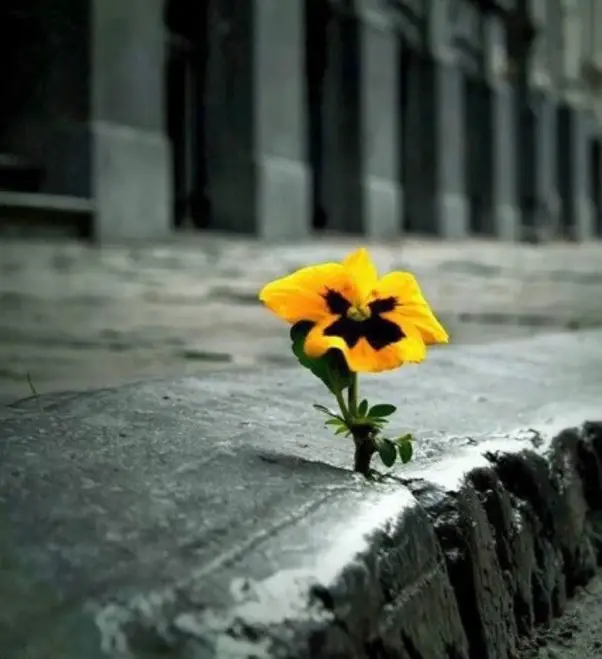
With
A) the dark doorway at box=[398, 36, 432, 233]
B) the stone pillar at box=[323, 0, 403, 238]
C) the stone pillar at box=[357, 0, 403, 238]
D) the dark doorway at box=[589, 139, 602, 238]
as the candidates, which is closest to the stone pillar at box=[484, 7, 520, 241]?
the dark doorway at box=[398, 36, 432, 233]

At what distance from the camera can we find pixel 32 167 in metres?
6.73

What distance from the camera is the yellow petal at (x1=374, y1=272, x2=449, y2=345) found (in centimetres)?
89

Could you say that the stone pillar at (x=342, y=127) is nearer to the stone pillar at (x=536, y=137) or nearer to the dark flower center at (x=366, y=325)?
the stone pillar at (x=536, y=137)

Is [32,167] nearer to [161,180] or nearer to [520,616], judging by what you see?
[161,180]

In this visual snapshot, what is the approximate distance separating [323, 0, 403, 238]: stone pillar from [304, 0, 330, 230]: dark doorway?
0.17 feet

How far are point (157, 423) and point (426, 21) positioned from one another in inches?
497

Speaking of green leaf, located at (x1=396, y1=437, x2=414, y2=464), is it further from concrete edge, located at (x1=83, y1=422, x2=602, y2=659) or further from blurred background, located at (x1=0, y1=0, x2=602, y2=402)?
blurred background, located at (x1=0, y1=0, x2=602, y2=402)

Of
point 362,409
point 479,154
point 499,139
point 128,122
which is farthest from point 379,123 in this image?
point 362,409

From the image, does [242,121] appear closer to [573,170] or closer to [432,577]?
[432,577]

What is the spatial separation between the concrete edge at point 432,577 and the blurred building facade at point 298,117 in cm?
505

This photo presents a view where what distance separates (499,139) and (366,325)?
1527 centimetres

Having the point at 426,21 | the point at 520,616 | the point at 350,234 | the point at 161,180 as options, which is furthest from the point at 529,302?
the point at 426,21

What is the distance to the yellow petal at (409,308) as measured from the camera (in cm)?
89

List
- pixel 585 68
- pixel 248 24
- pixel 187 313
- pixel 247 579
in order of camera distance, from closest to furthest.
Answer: pixel 247 579, pixel 187 313, pixel 248 24, pixel 585 68
